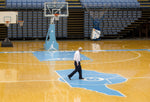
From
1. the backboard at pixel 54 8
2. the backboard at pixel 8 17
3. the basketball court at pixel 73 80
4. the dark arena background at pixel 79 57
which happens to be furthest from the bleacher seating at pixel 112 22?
the basketball court at pixel 73 80

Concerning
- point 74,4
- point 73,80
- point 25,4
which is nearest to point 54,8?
point 74,4

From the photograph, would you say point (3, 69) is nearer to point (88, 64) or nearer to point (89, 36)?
point (88, 64)

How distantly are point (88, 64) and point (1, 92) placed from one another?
21.9 feet

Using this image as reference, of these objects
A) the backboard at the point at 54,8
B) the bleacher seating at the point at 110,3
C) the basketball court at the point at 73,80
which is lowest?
the basketball court at the point at 73,80

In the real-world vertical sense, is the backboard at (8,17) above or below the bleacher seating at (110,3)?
below

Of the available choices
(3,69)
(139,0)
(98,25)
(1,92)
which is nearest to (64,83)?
(1,92)

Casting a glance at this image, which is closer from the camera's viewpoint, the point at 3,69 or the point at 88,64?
the point at 3,69

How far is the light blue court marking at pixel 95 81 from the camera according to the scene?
1082 centimetres

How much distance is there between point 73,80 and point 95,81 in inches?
35.1

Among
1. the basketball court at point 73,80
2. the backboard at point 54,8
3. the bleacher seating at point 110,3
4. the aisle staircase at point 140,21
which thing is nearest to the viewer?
the basketball court at point 73,80

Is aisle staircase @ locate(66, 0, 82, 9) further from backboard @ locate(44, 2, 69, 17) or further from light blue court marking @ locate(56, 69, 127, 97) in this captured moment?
light blue court marking @ locate(56, 69, 127, 97)

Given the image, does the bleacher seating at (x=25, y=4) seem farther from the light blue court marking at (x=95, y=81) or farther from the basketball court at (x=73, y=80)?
the light blue court marking at (x=95, y=81)

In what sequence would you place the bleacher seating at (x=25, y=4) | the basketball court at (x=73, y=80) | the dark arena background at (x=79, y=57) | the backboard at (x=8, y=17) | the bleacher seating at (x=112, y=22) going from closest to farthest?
the basketball court at (x=73, y=80) < the dark arena background at (x=79, y=57) < the backboard at (x=8, y=17) < the bleacher seating at (x=25, y=4) < the bleacher seating at (x=112, y=22)

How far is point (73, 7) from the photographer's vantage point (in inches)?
1207
